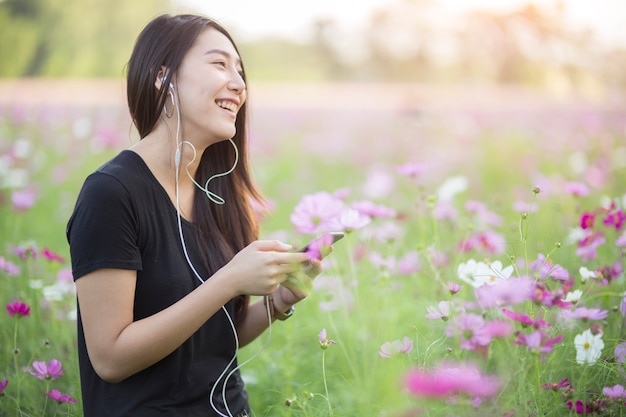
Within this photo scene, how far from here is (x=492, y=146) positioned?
403cm

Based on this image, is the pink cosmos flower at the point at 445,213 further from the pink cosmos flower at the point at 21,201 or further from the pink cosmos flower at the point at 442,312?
the pink cosmos flower at the point at 21,201

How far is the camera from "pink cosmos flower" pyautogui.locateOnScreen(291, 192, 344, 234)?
1.22m

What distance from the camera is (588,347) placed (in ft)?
3.80

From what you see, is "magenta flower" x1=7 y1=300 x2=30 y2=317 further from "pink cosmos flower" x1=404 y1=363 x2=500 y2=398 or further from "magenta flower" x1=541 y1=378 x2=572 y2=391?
"magenta flower" x1=541 y1=378 x2=572 y2=391

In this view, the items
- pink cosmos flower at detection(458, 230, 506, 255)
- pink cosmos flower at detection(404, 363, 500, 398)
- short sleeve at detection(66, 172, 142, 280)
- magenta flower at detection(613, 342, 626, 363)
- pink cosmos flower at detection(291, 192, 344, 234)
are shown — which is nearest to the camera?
pink cosmos flower at detection(404, 363, 500, 398)

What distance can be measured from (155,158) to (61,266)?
1245 mm

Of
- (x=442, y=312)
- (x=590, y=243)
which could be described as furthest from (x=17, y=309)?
(x=590, y=243)

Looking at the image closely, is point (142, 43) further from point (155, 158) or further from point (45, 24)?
point (45, 24)

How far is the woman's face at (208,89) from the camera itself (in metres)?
1.18

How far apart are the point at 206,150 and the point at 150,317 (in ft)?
1.49

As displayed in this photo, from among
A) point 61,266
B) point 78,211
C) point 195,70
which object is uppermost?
point 195,70

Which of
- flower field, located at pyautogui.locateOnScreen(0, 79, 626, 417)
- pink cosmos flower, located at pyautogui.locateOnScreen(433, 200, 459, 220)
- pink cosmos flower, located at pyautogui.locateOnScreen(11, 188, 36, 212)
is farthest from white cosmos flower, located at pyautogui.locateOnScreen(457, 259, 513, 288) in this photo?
pink cosmos flower, located at pyautogui.locateOnScreen(11, 188, 36, 212)

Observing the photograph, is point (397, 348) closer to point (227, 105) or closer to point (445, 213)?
point (227, 105)

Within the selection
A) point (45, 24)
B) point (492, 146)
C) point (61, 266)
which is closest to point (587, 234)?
point (61, 266)
